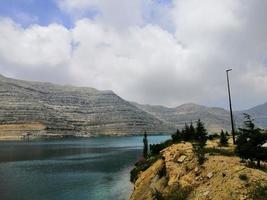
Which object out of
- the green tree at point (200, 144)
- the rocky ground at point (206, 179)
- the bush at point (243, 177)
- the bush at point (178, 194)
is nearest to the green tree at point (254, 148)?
the rocky ground at point (206, 179)

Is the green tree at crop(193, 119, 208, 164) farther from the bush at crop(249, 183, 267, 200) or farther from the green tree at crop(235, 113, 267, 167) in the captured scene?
the bush at crop(249, 183, 267, 200)

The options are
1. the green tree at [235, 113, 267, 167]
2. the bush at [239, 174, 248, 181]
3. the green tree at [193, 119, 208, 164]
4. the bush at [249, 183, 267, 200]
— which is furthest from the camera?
the green tree at [193, 119, 208, 164]

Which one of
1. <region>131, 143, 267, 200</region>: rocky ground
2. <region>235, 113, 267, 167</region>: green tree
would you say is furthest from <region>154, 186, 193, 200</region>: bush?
<region>235, 113, 267, 167</region>: green tree

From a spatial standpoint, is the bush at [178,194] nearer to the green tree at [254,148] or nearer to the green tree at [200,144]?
the green tree at [200,144]

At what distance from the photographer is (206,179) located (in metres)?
36.6

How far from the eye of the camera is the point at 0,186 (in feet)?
262

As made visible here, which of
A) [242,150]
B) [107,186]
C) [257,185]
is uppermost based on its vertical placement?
[242,150]

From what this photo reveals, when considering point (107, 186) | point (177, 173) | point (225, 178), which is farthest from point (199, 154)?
point (107, 186)

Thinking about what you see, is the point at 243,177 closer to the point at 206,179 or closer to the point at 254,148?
the point at 206,179

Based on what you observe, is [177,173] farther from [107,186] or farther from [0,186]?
[0,186]

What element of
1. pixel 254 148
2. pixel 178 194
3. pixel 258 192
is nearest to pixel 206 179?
pixel 178 194

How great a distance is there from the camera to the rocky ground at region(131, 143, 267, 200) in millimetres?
31095

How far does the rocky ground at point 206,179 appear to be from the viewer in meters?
31.1

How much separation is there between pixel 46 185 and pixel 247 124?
53.5 meters
